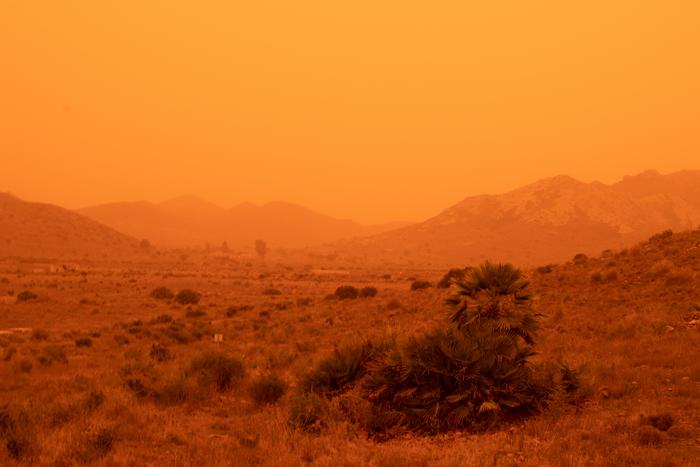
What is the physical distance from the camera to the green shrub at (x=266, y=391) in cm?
1096

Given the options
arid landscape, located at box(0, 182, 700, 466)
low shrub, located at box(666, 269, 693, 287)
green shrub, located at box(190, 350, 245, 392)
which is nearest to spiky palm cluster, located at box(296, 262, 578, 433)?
arid landscape, located at box(0, 182, 700, 466)

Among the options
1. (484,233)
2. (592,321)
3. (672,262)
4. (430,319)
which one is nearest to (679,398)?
(592,321)

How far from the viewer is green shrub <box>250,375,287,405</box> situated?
11.0m

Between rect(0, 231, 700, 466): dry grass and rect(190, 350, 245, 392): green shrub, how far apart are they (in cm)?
4

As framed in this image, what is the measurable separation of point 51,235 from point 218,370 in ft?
376

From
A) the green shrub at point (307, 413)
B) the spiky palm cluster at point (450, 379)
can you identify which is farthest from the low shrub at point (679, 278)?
the green shrub at point (307, 413)

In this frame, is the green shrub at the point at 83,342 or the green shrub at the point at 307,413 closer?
the green shrub at the point at 307,413

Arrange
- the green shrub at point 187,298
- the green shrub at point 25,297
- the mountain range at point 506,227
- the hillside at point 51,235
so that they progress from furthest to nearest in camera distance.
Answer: the mountain range at point 506,227 → the hillside at point 51,235 → the green shrub at point 187,298 → the green shrub at point 25,297

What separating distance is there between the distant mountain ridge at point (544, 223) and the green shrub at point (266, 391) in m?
105

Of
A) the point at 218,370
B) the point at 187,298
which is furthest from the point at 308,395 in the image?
the point at 187,298

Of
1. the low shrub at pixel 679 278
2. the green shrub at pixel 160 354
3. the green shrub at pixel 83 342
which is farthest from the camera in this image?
the green shrub at pixel 83 342

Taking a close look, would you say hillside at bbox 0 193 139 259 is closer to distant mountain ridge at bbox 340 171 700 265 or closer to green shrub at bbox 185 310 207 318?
distant mountain ridge at bbox 340 171 700 265

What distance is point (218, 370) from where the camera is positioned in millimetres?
12531

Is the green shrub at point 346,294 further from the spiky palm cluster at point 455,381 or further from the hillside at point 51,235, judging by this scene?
the hillside at point 51,235
